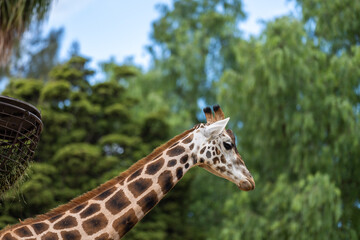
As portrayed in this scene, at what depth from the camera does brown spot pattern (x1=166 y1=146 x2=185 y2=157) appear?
5.21 metres

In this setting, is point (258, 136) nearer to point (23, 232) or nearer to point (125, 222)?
point (125, 222)

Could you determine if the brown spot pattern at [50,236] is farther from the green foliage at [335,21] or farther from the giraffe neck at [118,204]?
the green foliage at [335,21]

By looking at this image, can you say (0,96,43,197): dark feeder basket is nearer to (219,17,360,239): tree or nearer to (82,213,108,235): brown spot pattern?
(82,213,108,235): brown spot pattern

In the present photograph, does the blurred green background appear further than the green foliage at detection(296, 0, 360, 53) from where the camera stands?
No

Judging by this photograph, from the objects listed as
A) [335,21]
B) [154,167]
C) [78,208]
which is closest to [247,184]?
[154,167]

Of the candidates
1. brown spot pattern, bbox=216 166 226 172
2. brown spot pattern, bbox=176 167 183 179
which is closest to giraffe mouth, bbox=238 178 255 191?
brown spot pattern, bbox=216 166 226 172

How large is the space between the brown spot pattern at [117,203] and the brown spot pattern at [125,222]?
0.07 meters

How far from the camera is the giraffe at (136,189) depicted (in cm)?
467

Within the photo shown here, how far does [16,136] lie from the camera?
4273 millimetres

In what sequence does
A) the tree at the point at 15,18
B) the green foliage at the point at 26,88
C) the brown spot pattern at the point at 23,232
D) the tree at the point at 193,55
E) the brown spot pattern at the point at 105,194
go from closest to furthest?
the brown spot pattern at the point at 23,232 < the brown spot pattern at the point at 105,194 < the tree at the point at 15,18 < the green foliage at the point at 26,88 < the tree at the point at 193,55

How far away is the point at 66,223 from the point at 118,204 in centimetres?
48

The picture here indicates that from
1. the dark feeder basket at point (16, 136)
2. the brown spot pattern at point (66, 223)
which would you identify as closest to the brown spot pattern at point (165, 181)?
the brown spot pattern at point (66, 223)

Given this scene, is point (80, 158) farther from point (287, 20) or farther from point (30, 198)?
point (287, 20)

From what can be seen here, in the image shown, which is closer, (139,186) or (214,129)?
(139,186)
